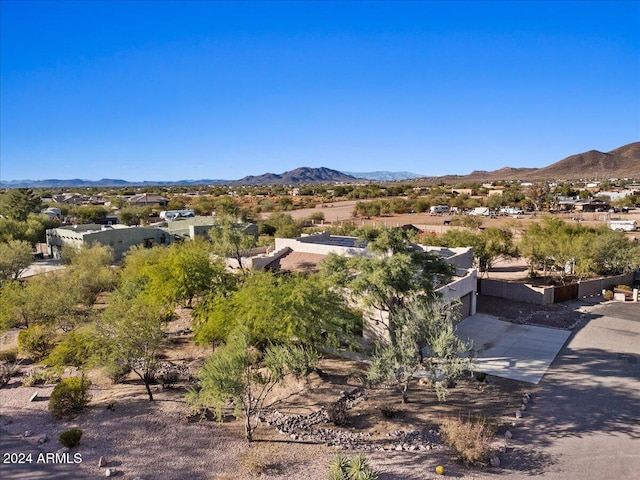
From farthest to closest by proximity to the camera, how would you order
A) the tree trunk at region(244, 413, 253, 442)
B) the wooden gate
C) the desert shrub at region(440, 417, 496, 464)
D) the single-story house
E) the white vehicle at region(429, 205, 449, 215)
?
the white vehicle at region(429, 205, 449, 215)
the single-story house
the wooden gate
the tree trunk at region(244, 413, 253, 442)
the desert shrub at region(440, 417, 496, 464)

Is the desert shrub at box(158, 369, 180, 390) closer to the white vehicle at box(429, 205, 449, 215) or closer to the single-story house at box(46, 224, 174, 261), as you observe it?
the single-story house at box(46, 224, 174, 261)

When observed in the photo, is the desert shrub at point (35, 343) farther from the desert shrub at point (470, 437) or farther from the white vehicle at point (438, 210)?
the white vehicle at point (438, 210)

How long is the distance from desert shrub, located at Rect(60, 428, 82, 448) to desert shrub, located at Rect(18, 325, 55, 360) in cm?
953

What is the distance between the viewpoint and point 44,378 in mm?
19531

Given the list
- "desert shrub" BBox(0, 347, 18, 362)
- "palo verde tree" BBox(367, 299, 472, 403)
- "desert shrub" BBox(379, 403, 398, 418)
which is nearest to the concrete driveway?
"palo verde tree" BBox(367, 299, 472, 403)

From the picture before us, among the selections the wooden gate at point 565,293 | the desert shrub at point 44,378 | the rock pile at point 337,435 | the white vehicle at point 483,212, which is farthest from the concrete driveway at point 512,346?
the white vehicle at point 483,212

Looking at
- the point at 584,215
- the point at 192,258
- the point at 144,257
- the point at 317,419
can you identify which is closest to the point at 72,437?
the point at 317,419

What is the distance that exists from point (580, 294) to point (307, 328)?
74.0 feet

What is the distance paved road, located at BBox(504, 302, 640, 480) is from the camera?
42.3 feet

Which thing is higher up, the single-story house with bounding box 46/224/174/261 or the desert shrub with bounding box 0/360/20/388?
the single-story house with bounding box 46/224/174/261

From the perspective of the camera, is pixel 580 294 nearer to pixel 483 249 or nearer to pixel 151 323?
pixel 483 249

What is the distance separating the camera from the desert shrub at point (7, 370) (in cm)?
1962

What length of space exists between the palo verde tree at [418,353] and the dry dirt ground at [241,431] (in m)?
1.24

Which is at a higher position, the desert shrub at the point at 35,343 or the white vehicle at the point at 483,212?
the white vehicle at the point at 483,212
